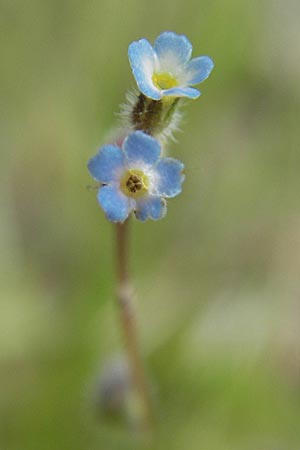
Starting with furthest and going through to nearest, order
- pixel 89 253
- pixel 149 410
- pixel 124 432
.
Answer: pixel 89 253, pixel 124 432, pixel 149 410

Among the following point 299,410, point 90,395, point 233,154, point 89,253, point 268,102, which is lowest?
point 299,410

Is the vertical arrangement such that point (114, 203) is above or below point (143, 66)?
below

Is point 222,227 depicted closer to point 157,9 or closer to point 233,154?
point 233,154

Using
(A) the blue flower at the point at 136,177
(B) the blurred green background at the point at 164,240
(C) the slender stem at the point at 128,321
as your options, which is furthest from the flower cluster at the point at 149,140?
(B) the blurred green background at the point at 164,240

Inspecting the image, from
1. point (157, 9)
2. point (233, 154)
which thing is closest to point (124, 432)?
point (233, 154)

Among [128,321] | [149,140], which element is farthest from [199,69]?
[128,321]

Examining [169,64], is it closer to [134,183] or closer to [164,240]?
[134,183]

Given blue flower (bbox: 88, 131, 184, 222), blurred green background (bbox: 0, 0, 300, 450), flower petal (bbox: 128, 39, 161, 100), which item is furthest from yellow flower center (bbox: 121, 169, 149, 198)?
blurred green background (bbox: 0, 0, 300, 450)

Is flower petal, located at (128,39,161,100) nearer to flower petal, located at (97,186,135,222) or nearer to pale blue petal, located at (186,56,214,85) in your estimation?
pale blue petal, located at (186,56,214,85)
